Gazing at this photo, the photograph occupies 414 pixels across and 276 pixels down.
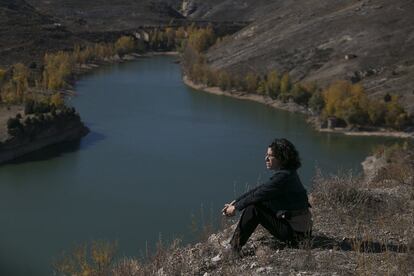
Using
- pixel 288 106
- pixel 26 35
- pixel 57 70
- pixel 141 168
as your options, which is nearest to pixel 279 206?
pixel 141 168

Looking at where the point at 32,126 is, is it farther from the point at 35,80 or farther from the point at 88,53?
the point at 88,53

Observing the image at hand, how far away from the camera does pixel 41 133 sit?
34469 millimetres

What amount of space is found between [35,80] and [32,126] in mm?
14967

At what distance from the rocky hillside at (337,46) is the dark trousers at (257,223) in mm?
37185

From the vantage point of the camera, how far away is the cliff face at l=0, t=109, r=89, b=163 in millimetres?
32344

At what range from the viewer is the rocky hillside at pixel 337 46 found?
1848 inches

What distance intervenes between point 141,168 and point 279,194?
2473cm

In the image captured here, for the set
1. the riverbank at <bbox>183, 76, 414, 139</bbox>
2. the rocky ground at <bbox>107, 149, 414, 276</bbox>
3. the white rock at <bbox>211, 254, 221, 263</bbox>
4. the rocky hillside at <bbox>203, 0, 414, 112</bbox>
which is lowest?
the riverbank at <bbox>183, 76, 414, 139</bbox>

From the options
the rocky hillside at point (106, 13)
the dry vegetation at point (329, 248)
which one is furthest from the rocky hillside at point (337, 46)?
the dry vegetation at point (329, 248)

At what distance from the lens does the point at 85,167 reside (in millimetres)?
30359

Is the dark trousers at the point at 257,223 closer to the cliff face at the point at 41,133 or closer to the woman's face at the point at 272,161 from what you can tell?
the woman's face at the point at 272,161

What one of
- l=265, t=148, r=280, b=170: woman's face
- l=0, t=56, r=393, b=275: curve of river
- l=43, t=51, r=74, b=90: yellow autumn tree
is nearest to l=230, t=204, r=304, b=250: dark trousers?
l=265, t=148, r=280, b=170: woman's face

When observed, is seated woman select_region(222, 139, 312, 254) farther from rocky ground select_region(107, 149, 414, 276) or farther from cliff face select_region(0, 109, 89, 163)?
cliff face select_region(0, 109, 89, 163)

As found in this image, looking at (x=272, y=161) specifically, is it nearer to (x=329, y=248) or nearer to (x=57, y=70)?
(x=329, y=248)
